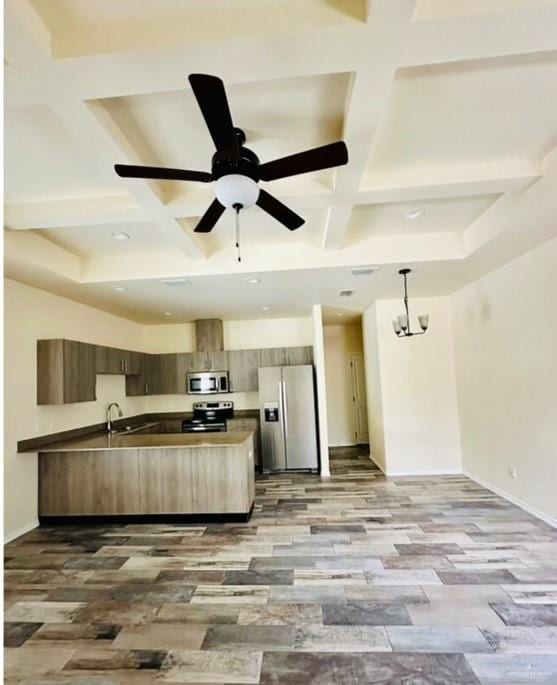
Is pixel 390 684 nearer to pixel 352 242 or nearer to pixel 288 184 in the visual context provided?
pixel 288 184

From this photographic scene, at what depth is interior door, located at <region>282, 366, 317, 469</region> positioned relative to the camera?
620 cm

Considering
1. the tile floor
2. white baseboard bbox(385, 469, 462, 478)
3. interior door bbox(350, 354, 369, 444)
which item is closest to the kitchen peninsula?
the tile floor

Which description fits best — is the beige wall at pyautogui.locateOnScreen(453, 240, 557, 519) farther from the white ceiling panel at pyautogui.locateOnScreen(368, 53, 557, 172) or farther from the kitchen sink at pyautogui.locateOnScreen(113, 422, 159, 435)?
the kitchen sink at pyautogui.locateOnScreen(113, 422, 159, 435)


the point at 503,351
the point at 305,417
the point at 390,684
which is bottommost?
the point at 390,684

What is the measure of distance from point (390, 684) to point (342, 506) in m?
2.54

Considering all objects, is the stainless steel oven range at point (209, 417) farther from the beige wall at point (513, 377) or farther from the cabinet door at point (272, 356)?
the beige wall at point (513, 377)

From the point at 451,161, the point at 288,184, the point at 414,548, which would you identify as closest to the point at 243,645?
the point at 414,548

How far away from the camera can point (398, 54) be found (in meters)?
1.69

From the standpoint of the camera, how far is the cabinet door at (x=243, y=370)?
270 inches

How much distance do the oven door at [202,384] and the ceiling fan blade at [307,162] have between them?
5.10 metres

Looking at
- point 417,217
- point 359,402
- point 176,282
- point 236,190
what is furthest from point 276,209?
point 359,402

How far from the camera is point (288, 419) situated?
20.5 feet

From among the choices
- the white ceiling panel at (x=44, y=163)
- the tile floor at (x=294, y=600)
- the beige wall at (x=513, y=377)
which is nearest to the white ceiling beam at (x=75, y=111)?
the white ceiling panel at (x=44, y=163)

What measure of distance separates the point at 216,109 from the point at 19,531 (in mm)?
4327
